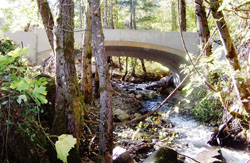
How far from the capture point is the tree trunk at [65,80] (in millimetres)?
3070

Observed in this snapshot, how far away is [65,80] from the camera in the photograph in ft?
10.1

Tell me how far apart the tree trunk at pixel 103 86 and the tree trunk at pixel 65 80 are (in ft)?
1.20

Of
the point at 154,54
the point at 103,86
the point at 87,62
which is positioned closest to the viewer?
the point at 103,86

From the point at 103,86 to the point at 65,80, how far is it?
54 centimetres

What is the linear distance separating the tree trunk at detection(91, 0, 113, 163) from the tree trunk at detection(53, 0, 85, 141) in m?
0.37

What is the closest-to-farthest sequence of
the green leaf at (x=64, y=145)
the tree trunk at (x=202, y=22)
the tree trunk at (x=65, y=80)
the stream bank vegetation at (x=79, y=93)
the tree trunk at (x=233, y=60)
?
the green leaf at (x=64, y=145), the stream bank vegetation at (x=79, y=93), the tree trunk at (x=233, y=60), the tree trunk at (x=202, y=22), the tree trunk at (x=65, y=80)

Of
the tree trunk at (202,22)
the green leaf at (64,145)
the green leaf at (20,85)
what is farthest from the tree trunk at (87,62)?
the green leaf at (64,145)

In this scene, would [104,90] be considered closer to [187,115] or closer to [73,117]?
[73,117]

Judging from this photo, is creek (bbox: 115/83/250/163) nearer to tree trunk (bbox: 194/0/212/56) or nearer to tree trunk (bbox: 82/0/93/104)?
tree trunk (bbox: 194/0/212/56)

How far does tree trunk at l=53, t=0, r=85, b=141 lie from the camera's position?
10.1 feet

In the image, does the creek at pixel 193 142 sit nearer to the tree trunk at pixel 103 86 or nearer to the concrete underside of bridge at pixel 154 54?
the tree trunk at pixel 103 86

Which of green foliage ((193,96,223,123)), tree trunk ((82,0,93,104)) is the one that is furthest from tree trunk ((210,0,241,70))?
green foliage ((193,96,223,123))

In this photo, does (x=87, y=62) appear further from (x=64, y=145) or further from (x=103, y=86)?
(x=64, y=145)

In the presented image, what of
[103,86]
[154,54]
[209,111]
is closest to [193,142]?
[209,111]
